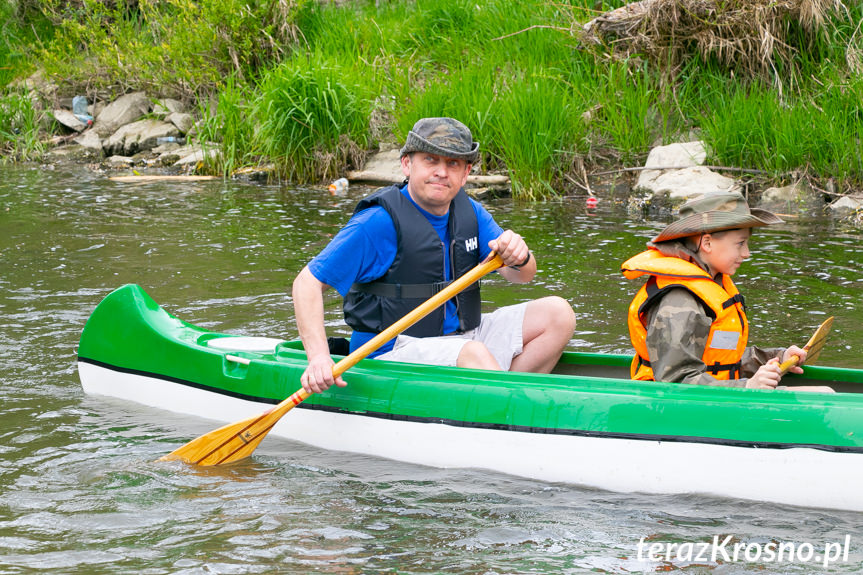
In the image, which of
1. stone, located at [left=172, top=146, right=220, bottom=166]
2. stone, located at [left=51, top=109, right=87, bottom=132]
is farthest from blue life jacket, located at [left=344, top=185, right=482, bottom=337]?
stone, located at [left=51, top=109, right=87, bottom=132]

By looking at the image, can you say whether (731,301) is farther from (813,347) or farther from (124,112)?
(124,112)

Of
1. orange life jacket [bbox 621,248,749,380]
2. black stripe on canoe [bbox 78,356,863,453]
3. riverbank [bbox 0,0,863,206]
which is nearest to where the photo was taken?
black stripe on canoe [bbox 78,356,863,453]

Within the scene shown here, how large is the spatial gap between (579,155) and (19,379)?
577 centimetres

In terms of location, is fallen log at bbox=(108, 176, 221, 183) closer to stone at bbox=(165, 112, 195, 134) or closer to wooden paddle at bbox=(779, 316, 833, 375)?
stone at bbox=(165, 112, 195, 134)

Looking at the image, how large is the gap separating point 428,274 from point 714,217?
1005 millimetres

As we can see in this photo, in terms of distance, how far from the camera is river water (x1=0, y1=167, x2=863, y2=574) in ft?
9.13

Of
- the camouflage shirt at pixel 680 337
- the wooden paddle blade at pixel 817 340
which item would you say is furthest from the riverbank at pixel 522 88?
the camouflage shirt at pixel 680 337

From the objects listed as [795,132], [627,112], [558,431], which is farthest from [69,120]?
[558,431]

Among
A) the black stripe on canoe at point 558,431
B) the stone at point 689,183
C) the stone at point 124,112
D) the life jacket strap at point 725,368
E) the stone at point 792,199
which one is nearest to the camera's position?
the black stripe on canoe at point 558,431

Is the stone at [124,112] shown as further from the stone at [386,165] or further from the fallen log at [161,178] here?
the stone at [386,165]

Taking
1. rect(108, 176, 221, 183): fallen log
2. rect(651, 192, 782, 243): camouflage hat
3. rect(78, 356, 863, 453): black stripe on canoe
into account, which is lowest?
rect(78, 356, 863, 453): black stripe on canoe

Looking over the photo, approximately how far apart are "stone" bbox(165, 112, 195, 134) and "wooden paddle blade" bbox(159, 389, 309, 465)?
8.97m

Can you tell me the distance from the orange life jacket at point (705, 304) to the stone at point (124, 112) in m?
10.6

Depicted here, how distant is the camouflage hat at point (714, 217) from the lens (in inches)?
122
